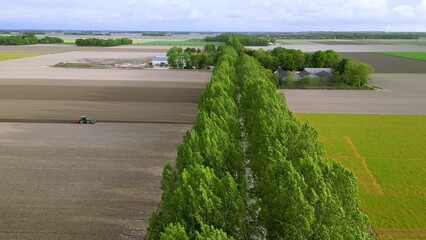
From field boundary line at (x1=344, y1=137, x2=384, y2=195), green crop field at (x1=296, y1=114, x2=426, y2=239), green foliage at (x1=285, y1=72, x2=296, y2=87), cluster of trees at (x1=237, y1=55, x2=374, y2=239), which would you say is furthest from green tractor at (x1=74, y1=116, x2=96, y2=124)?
green foliage at (x1=285, y1=72, x2=296, y2=87)

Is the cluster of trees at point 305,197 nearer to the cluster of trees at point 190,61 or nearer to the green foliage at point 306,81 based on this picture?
the green foliage at point 306,81

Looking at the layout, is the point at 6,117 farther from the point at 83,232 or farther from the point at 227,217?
the point at 227,217

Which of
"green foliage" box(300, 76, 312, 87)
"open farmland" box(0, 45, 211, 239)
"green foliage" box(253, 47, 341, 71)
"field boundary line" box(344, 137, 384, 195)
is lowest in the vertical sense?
"open farmland" box(0, 45, 211, 239)

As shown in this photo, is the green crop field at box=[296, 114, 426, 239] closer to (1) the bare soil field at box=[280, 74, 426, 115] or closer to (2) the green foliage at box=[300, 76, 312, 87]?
(1) the bare soil field at box=[280, 74, 426, 115]

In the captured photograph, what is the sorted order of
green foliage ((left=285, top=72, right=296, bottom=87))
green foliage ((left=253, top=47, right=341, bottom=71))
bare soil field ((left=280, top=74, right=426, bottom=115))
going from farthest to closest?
green foliage ((left=253, top=47, right=341, bottom=71)), green foliage ((left=285, top=72, right=296, bottom=87)), bare soil field ((left=280, top=74, right=426, bottom=115))

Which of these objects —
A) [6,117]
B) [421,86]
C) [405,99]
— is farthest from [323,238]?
[421,86]
